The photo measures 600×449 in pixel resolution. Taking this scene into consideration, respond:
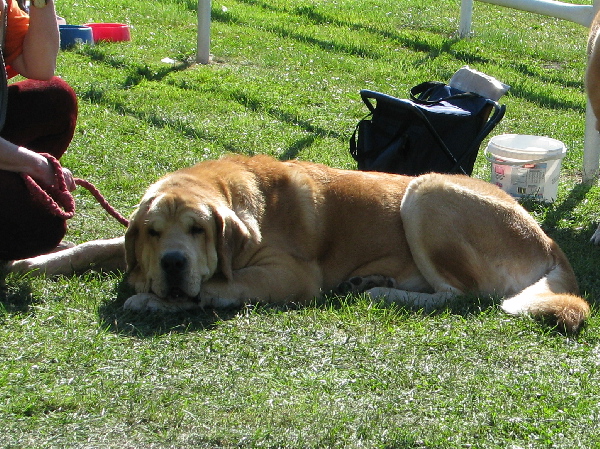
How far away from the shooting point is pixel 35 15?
494 centimetres

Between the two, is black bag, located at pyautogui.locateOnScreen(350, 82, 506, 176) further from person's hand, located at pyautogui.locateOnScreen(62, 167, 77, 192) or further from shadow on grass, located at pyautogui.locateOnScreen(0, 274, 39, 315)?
shadow on grass, located at pyautogui.locateOnScreen(0, 274, 39, 315)

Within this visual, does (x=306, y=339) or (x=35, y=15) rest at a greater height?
(x=35, y=15)

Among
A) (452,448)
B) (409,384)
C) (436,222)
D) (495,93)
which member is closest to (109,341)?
(409,384)

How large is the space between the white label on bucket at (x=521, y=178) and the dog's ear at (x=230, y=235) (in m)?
2.72

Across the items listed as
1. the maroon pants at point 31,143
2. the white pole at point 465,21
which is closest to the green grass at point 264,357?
the maroon pants at point 31,143

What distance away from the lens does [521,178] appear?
263 inches

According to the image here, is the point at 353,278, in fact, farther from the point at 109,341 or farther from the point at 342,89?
the point at 342,89

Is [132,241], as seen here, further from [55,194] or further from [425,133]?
[425,133]

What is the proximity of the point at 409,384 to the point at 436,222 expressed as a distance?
157 cm

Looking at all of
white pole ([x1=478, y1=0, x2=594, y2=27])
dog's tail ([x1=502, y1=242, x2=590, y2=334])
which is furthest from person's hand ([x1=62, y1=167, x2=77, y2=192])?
white pole ([x1=478, y1=0, x2=594, y2=27])

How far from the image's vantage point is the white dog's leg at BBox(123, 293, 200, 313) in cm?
439

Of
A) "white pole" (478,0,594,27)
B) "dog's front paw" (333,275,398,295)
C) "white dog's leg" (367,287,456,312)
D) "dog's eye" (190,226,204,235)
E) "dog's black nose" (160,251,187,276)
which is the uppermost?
"white pole" (478,0,594,27)

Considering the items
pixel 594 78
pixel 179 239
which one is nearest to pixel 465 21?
pixel 594 78

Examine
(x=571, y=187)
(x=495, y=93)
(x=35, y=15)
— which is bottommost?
(x=571, y=187)
